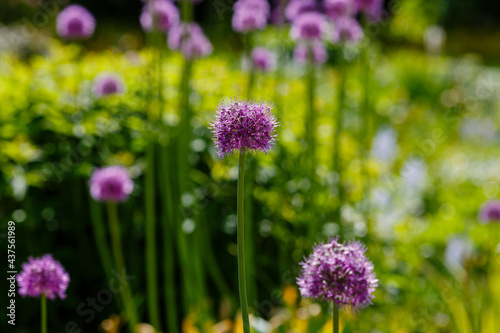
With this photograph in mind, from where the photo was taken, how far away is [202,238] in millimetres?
2174

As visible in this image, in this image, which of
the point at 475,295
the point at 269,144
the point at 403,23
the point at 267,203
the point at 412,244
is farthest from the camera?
the point at 403,23

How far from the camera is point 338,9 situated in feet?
6.22

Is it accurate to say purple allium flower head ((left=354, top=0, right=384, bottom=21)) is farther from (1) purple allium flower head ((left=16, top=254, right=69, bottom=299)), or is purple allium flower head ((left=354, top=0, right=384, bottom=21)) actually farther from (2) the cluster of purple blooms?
(1) purple allium flower head ((left=16, top=254, right=69, bottom=299))

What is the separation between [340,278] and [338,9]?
1.24 m

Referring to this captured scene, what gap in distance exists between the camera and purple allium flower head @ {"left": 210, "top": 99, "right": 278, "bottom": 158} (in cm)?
79

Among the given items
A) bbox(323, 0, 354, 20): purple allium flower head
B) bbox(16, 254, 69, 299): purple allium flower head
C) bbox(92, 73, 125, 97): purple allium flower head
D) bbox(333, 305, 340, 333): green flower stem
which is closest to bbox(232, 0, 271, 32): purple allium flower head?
bbox(323, 0, 354, 20): purple allium flower head

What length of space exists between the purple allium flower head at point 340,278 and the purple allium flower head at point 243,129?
0.18 metres

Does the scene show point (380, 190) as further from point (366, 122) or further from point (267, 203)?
point (366, 122)

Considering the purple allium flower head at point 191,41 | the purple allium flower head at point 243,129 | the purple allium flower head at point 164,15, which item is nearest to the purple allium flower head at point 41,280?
the purple allium flower head at point 243,129

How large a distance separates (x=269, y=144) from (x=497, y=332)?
145 centimetres

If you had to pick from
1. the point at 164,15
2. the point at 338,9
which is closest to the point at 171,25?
the point at 164,15

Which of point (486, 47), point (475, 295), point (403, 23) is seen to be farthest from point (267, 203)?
point (486, 47)

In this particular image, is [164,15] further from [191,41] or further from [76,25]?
[76,25]

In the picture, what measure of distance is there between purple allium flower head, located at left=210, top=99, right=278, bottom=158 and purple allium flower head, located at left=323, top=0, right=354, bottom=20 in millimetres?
1143
